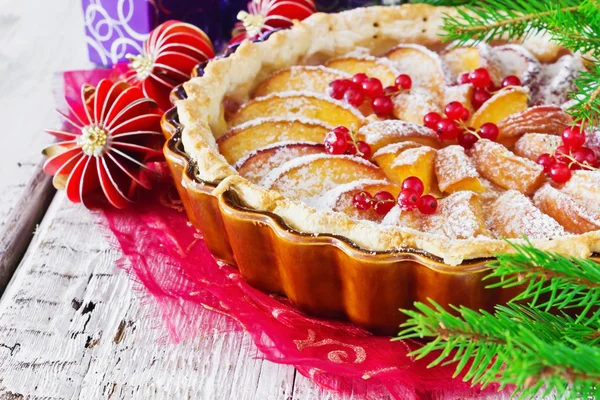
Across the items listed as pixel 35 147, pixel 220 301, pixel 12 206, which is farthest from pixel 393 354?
pixel 35 147

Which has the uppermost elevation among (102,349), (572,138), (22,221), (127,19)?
(572,138)

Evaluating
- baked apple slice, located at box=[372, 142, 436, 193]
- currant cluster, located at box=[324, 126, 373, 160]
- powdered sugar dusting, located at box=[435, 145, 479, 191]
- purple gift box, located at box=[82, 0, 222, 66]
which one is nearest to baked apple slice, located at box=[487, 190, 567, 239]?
powdered sugar dusting, located at box=[435, 145, 479, 191]

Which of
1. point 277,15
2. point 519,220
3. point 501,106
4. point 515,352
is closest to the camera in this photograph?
point 515,352

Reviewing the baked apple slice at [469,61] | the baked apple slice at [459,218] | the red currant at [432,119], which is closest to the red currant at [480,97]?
the baked apple slice at [469,61]

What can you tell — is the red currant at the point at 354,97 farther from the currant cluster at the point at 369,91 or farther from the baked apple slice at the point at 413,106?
the baked apple slice at the point at 413,106

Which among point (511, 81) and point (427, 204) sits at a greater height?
point (511, 81)

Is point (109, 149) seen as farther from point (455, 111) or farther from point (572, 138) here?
point (572, 138)

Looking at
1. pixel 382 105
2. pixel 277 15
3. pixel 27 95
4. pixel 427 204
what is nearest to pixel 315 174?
pixel 427 204
